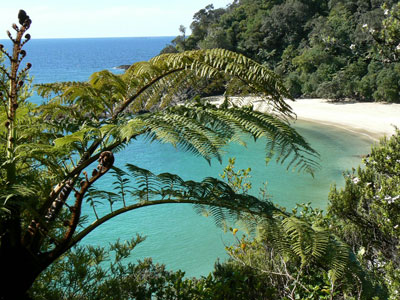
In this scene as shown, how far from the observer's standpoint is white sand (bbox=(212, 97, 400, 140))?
16.6 meters

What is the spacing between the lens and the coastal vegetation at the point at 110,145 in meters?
1.97

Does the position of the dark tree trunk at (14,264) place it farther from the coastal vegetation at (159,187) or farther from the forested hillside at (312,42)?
the forested hillside at (312,42)

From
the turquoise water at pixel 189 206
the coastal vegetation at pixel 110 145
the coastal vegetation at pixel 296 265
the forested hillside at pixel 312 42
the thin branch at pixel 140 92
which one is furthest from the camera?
the forested hillside at pixel 312 42

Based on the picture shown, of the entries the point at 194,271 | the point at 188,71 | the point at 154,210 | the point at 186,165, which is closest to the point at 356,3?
the point at 186,165

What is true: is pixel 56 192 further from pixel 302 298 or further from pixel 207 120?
pixel 302 298

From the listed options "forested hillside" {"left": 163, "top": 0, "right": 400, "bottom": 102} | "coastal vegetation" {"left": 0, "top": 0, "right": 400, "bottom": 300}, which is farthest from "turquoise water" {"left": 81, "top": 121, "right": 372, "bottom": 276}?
"forested hillside" {"left": 163, "top": 0, "right": 400, "bottom": 102}

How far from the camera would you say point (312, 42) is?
84.4 feet

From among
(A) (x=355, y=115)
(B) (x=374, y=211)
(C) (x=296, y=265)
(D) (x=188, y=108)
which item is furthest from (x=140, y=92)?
(A) (x=355, y=115)

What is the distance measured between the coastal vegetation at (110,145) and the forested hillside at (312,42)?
53.4ft

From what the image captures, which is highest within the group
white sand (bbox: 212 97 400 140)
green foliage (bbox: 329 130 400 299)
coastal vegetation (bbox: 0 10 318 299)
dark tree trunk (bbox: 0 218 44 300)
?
coastal vegetation (bbox: 0 10 318 299)

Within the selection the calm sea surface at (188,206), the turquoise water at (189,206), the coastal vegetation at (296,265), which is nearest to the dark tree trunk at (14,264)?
the coastal vegetation at (296,265)

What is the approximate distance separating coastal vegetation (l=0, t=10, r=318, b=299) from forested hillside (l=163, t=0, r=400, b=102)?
1629 cm

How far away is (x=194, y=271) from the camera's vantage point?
683 cm

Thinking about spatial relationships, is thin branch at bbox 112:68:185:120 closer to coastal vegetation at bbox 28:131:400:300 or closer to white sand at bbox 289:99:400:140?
coastal vegetation at bbox 28:131:400:300
